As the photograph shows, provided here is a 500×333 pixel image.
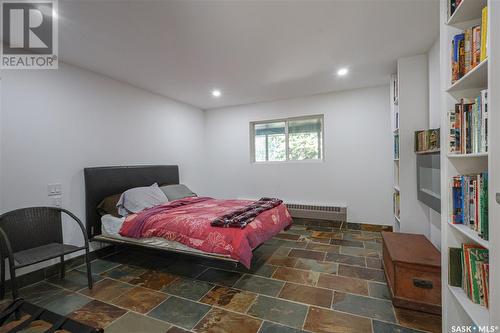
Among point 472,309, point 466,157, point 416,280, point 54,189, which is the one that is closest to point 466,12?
point 466,157

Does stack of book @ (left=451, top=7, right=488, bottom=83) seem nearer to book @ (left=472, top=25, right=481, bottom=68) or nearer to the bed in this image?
book @ (left=472, top=25, right=481, bottom=68)

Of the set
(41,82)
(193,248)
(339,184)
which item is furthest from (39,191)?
(339,184)

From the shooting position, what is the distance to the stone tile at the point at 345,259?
2709mm

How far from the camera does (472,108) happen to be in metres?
1.23

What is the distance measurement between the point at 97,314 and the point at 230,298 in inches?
43.9

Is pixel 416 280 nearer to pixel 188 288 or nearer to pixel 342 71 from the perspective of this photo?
pixel 188 288

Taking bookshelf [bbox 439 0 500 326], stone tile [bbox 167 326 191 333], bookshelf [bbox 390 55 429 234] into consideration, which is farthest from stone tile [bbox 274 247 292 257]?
bookshelf [bbox 439 0 500 326]

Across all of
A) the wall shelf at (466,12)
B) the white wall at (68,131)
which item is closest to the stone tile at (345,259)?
the wall shelf at (466,12)

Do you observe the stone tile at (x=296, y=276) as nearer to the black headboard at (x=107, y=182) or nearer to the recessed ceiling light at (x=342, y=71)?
the black headboard at (x=107, y=182)

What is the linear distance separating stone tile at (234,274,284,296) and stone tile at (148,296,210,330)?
460mm

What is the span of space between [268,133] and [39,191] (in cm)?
381

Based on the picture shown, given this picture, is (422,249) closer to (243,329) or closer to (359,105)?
(243,329)

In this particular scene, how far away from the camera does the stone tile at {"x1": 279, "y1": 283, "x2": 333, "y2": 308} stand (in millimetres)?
1972

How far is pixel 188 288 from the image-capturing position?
2.26 metres
